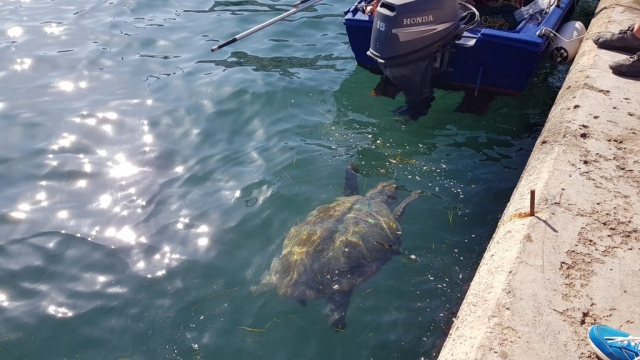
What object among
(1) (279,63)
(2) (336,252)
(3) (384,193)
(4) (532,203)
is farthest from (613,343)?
(1) (279,63)

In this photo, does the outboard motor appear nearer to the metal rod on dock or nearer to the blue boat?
the blue boat

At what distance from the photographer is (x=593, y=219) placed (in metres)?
3.19

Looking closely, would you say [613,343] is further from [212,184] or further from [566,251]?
[212,184]

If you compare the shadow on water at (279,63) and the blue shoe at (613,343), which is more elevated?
the blue shoe at (613,343)

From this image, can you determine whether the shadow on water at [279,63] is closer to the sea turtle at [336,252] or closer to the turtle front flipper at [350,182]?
the turtle front flipper at [350,182]

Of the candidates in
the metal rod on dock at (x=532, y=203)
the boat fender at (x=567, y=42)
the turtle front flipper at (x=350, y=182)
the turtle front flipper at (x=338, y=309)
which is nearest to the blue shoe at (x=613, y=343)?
the metal rod on dock at (x=532, y=203)

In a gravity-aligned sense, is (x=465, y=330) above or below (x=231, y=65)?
above

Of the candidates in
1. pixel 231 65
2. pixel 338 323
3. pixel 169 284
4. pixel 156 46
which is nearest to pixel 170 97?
pixel 231 65

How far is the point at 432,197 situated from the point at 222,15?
5.88 m

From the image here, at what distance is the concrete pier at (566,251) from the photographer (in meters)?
2.54

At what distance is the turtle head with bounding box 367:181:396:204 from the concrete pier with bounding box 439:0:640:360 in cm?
140

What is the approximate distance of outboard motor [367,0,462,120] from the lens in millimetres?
5156

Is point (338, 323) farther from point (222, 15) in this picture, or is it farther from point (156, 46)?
point (222, 15)

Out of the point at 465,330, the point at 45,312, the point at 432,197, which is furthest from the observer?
the point at 432,197
